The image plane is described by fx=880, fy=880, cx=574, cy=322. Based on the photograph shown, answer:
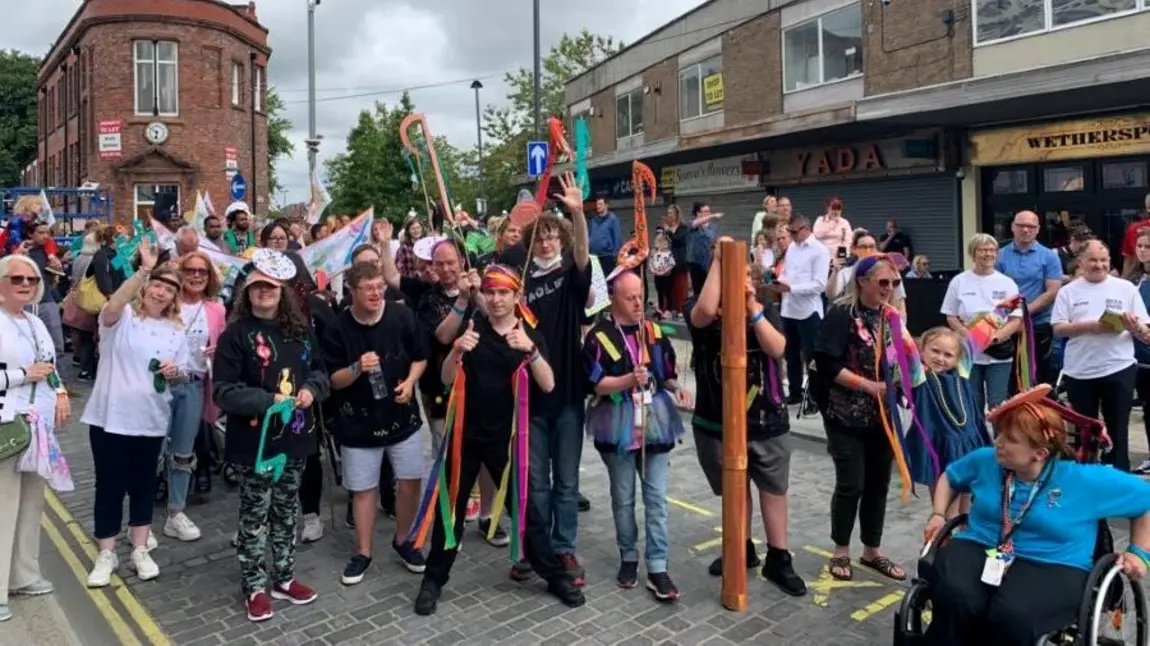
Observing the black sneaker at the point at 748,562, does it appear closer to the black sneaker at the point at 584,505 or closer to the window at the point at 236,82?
the black sneaker at the point at 584,505

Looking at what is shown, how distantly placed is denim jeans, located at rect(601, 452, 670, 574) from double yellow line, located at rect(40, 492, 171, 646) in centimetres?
234

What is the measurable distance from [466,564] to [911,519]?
2.92 metres

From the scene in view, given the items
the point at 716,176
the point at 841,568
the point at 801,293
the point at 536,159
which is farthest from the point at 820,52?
the point at 841,568

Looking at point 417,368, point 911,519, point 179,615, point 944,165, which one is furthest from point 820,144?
point 179,615

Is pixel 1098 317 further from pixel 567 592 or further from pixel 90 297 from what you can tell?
pixel 90 297

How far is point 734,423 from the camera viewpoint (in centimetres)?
434

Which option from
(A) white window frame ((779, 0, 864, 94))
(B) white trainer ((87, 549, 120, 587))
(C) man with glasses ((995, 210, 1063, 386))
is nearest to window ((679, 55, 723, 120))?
(A) white window frame ((779, 0, 864, 94))

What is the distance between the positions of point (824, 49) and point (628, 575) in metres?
16.1

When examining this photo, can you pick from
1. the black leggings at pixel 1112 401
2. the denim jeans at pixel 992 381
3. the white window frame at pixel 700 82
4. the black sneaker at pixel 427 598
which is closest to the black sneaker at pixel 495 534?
the black sneaker at pixel 427 598

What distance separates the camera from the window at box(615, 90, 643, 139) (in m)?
27.3

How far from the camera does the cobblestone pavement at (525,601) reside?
167 inches

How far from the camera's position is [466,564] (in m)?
5.20

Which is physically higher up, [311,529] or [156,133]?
[156,133]

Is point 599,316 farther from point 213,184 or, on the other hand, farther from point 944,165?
point 213,184
